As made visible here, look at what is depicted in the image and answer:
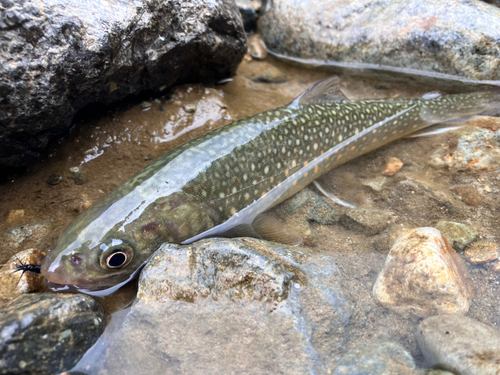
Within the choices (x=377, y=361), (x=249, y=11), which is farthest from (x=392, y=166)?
(x=249, y=11)

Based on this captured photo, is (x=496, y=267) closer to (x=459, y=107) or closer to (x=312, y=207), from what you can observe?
(x=312, y=207)

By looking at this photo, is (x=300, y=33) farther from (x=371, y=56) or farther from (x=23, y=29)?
(x=23, y=29)

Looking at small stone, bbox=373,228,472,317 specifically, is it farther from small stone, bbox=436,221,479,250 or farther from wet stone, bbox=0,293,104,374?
wet stone, bbox=0,293,104,374

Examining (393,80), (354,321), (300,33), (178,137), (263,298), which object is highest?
(300,33)

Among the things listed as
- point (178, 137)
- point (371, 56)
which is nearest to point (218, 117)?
point (178, 137)

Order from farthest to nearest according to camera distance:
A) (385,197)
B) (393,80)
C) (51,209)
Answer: (393,80) → (385,197) → (51,209)

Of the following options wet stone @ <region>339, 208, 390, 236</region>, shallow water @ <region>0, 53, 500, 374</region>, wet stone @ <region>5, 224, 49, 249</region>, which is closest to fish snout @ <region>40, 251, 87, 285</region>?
shallow water @ <region>0, 53, 500, 374</region>

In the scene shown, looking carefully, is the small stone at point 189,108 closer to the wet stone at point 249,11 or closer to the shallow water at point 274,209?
the shallow water at point 274,209
